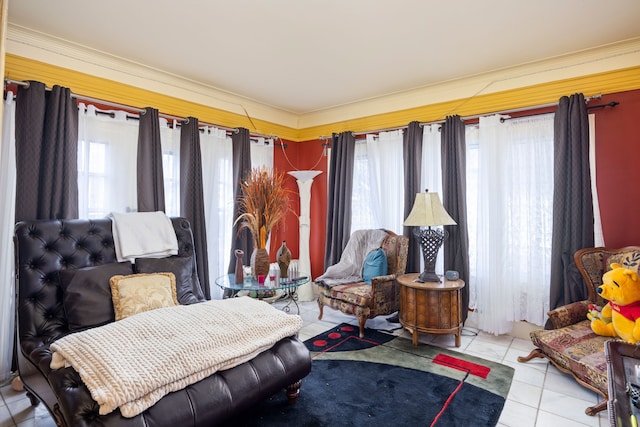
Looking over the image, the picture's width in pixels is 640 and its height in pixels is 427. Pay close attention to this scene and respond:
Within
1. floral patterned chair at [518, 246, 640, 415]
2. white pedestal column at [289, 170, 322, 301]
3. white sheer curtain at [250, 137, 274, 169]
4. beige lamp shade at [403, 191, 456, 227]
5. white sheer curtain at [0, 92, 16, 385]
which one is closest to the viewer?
floral patterned chair at [518, 246, 640, 415]

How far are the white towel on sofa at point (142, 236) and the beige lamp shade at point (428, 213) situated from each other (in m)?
2.11

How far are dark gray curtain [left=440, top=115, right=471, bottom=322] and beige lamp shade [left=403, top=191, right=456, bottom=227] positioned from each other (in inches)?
10.2

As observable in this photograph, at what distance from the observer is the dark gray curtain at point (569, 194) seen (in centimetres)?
283

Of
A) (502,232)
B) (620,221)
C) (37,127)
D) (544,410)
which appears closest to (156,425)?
(544,410)

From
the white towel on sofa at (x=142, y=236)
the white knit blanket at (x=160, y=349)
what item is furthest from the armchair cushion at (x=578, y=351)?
the white towel on sofa at (x=142, y=236)

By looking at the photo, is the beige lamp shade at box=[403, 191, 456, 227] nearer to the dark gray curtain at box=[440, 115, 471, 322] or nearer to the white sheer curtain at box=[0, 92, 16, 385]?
the dark gray curtain at box=[440, 115, 471, 322]

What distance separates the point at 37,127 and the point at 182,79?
4.52ft

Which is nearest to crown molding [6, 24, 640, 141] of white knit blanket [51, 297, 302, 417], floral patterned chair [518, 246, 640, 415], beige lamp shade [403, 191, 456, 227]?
beige lamp shade [403, 191, 456, 227]

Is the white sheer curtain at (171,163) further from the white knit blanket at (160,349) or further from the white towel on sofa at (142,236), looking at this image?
the white knit blanket at (160,349)

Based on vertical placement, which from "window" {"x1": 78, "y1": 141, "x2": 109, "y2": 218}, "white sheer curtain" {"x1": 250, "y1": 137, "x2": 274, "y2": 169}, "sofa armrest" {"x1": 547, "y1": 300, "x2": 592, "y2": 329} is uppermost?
"white sheer curtain" {"x1": 250, "y1": 137, "x2": 274, "y2": 169}

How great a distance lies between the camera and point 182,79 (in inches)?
138

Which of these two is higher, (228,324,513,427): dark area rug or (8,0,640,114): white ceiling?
(8,0,640,114): white ceiling

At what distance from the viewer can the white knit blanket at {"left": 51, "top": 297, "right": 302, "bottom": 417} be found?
144 cm

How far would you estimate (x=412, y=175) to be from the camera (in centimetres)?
371
